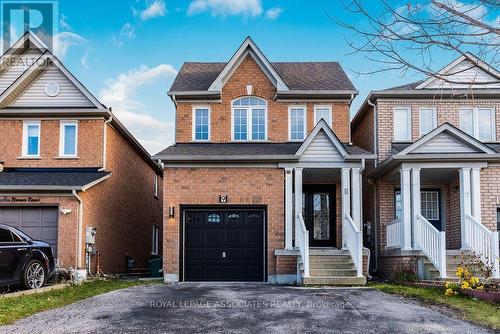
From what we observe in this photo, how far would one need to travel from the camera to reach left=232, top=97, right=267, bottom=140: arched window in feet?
61.9

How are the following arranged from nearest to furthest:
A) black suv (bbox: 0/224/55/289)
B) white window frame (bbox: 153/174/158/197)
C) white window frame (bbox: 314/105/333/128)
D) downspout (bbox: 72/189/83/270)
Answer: black suv (bbox: 0/224/55/289) < downspout (bbox: 72/189/83/270) < white window frame (bbox: 314/105/333/128) < white window frame (bbox: 153/174/158/197)

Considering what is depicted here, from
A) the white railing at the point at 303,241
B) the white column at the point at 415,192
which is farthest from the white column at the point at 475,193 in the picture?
the white railing at the point at 303,241

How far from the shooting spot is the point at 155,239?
1031 inches

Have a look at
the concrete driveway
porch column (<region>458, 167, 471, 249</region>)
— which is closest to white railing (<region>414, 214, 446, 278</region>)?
porch column (<region>458, 167, 471, 249</region>)

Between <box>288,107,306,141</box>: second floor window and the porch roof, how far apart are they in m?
3.32

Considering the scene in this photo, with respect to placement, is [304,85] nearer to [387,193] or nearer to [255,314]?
[387,193]

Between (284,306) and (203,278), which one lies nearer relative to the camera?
(284,306)

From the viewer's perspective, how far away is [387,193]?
1844 centimetres

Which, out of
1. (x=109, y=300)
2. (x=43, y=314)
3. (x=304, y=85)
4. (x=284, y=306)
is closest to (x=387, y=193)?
(x=304, y=85)

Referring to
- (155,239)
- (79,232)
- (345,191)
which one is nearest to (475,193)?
(345,191)

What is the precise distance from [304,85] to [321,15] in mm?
12627

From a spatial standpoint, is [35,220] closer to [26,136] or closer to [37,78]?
[26,136]

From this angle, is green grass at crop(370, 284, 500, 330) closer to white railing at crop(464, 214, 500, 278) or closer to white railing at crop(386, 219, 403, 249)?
white railing at crop(464, 214, 500, 278)

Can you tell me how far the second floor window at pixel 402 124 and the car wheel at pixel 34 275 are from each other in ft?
38.5
